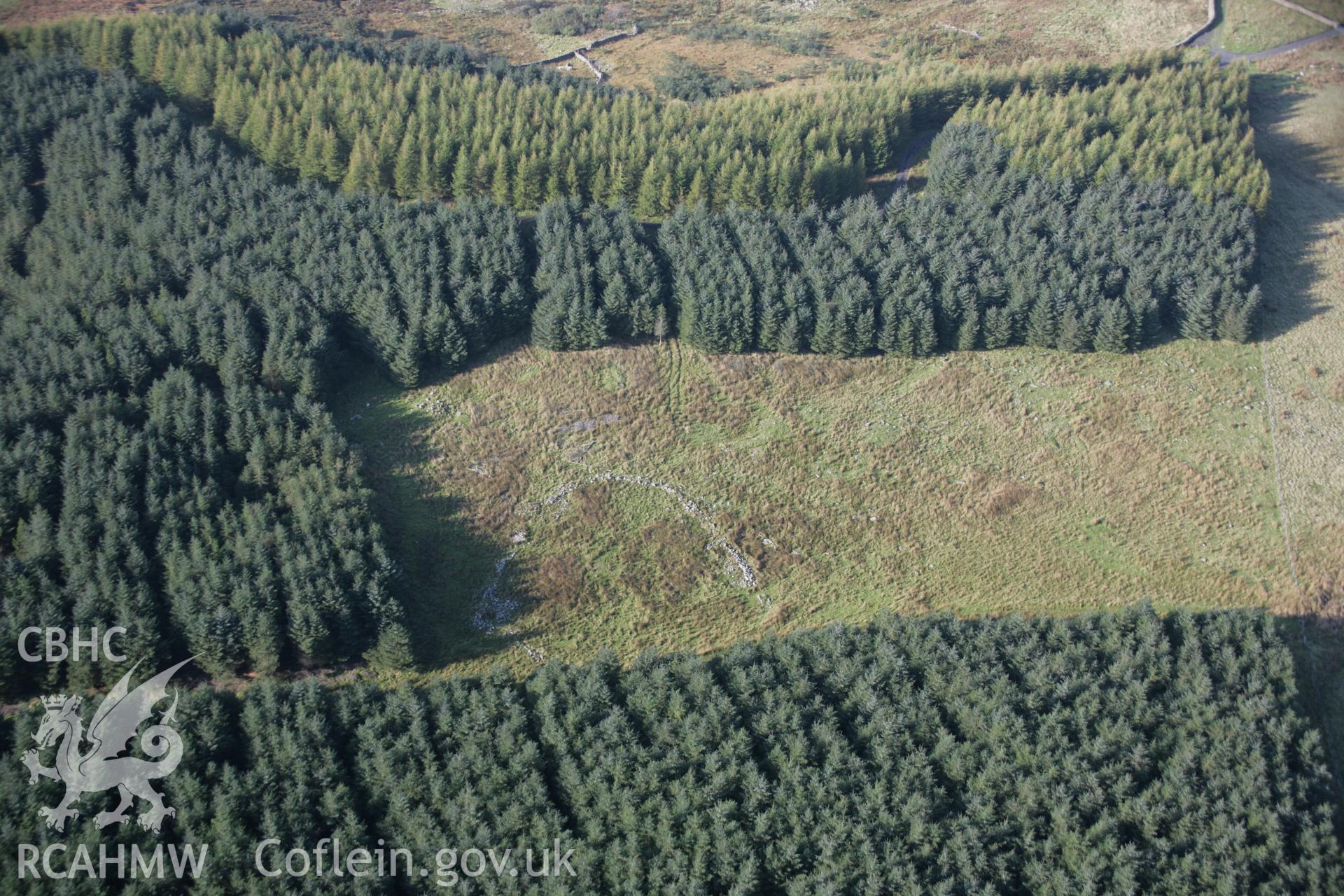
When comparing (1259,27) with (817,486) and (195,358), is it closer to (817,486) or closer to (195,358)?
(817,486)

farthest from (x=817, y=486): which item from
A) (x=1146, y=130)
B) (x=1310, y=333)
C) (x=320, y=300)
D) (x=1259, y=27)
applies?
(x=1259, y=27)

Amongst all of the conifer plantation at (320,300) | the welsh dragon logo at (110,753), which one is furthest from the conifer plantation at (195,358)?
the welsh dragon logo at (110,753)

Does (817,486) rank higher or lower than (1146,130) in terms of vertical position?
lower

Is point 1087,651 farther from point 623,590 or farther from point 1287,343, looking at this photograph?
point 1287,343

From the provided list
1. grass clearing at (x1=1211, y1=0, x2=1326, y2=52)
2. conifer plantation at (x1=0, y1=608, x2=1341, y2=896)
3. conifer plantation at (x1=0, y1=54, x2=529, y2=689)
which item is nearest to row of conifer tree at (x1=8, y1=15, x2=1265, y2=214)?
conifer plantation at (x1=0, y1=54, x2=529, y2=689)

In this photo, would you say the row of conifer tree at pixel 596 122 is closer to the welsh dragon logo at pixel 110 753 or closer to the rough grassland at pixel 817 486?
the rough grassland at pixel 817 486

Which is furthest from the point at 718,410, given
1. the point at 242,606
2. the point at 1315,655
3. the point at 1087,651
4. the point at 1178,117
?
the point at 1178,117

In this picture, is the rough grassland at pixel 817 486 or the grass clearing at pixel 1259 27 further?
the grass clearing at pixel 1259 27

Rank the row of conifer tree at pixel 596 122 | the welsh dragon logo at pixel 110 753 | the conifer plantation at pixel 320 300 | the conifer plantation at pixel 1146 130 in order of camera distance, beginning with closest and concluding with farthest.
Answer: the welsh dragon logo at pixel 110 753
the conifer plantation at pixel 320 300
the row of conifer tree at pixel 596 122
the conifer plantation at pixel 1146 130

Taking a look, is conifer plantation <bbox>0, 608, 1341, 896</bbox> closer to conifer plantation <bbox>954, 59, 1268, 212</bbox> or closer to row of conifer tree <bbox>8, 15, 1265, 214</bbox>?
row of conifer tree <bbox>8, 15, 1265, 214</bbox>
